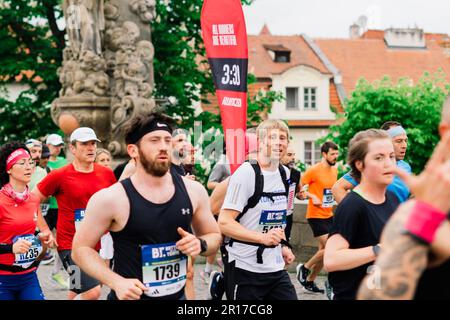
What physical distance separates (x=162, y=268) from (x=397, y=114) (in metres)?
36.6

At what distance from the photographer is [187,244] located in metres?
4.69

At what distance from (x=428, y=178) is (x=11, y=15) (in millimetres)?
21623

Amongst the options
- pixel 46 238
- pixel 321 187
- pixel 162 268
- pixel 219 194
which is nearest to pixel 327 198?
pixel 321 187

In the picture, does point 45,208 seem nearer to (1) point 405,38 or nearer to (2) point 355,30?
(1) point 405,38

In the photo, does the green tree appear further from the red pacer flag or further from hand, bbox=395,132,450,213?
hand, bbox=395,132,450,213

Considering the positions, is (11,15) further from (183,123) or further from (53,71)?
(183,123)

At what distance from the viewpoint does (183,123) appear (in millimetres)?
23297

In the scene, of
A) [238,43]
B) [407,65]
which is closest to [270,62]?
[407,65]

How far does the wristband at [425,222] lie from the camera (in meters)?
2.33

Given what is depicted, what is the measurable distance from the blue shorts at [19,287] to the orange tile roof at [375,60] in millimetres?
51543

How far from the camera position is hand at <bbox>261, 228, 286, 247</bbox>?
20.4 feet

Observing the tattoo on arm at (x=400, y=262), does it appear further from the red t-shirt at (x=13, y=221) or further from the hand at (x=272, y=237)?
the red t-shirt at (x=13, y=221)


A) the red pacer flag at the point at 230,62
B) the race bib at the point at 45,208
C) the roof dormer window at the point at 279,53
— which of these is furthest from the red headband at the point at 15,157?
the roof dormer window at the point at 279,53

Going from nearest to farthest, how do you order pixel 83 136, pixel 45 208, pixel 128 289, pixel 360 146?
pixel 128 289 < pixel 360 146 < pixel 83 136 < pixel 45 208
